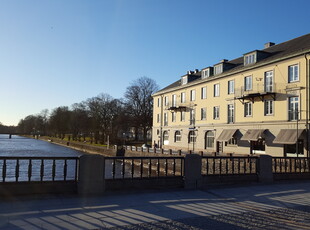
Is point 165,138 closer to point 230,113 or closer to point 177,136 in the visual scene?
point 177,136

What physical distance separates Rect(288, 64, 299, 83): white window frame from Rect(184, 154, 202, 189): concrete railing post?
2424 centimetres

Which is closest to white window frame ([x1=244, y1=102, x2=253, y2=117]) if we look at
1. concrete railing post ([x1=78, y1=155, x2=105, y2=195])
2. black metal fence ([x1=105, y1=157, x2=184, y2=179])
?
black metal fence ([x1=105, y1=157, x2=184, y2=179])

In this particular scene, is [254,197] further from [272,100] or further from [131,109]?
[131,109]

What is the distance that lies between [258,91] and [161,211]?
29809mm

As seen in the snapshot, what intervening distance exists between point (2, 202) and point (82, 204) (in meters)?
1.99

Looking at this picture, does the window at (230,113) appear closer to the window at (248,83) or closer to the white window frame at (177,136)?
the window at (248,83)

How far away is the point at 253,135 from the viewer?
33750 millimetres

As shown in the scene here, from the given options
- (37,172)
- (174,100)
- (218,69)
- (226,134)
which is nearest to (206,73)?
(218,69)

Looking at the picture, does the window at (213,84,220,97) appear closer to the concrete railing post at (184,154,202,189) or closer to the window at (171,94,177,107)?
the window at (171,94,177,107)

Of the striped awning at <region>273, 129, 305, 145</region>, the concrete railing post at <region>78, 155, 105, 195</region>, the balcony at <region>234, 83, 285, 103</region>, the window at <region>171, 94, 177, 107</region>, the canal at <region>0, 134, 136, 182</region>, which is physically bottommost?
the canal at <region>0, 134, 136, 182</region>

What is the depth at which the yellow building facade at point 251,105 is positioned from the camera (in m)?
29.7

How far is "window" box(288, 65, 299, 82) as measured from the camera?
1185 inches

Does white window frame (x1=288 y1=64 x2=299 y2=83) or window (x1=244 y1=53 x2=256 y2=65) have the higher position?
window (x1=244 y1=53 x2=256 y2=65)

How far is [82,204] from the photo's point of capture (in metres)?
7.45
